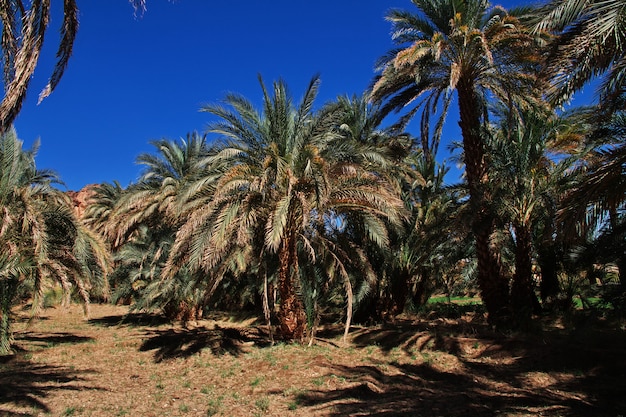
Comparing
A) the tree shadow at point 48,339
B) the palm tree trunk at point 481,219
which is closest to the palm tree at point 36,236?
the tree shadow at point 48,339

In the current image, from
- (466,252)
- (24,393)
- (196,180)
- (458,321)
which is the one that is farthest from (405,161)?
(24,393)

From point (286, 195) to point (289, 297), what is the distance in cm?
312

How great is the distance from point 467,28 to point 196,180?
8519 mm

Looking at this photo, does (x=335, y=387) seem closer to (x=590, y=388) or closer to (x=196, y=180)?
(x=590, y=388)

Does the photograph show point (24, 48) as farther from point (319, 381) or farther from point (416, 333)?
point (416, 333)

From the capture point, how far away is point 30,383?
31.0 ft

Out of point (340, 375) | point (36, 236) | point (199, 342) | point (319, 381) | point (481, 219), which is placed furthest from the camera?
point (199, 342)

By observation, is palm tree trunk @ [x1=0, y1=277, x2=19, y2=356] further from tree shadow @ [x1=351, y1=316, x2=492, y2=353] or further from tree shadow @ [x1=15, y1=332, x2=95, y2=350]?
tree shadow @ [x1=351, y1=316, x2=492, y2=353]

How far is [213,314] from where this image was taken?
23.1 meters

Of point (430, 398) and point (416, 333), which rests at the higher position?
point (416, 333)

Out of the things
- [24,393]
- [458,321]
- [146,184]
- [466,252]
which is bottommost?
[24,393]

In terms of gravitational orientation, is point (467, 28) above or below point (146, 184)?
above

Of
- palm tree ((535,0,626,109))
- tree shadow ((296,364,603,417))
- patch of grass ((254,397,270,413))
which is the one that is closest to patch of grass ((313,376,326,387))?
tree shadow ((296,364,603,417))

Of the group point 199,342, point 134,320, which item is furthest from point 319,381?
point 134,320
